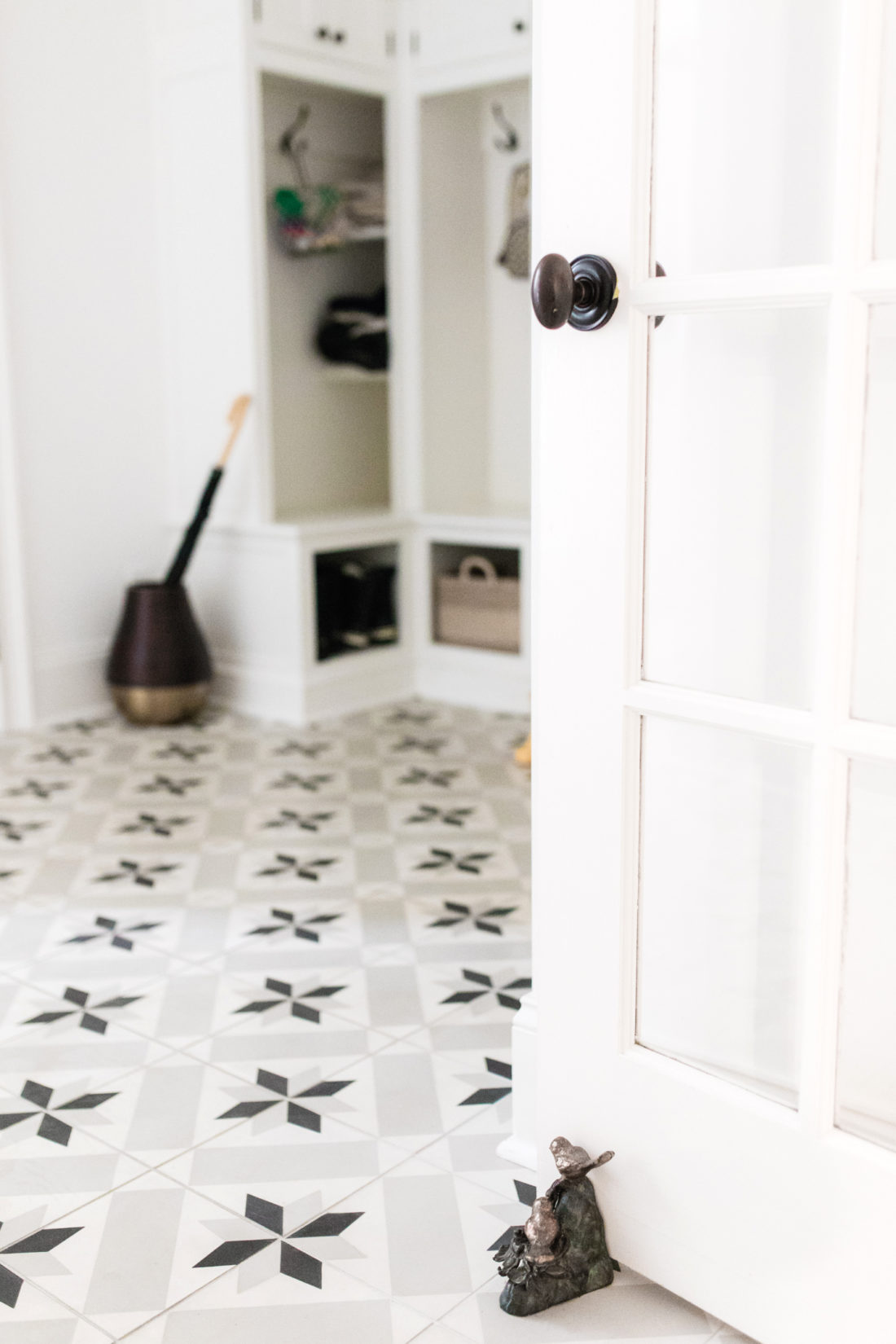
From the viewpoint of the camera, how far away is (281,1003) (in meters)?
2.20

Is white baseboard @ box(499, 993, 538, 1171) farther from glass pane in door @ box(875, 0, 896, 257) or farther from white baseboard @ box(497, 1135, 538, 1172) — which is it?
glass pane in door @ box(875, 0, 896, 257)

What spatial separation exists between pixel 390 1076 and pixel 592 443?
3.48ft

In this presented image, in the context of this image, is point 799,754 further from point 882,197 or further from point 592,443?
point 882,197

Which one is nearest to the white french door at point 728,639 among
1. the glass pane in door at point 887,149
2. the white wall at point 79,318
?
the glass pane in door at point 887,149

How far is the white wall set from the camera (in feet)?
12.5

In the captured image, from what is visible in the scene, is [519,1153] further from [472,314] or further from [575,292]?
[472,314]

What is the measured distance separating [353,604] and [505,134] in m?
1.61

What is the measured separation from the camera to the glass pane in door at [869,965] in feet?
3.93

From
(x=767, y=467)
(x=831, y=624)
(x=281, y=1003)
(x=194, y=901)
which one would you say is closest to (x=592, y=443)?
(x=767, y=467)

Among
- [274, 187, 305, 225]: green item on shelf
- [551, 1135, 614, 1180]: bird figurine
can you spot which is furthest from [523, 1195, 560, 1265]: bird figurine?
[274, 187, 305, 225]: green item on shelf

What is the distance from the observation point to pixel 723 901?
53.5 inches

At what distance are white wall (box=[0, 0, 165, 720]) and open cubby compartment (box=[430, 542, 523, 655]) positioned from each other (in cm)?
94

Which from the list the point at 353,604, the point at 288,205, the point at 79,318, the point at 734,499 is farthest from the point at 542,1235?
the point at 288,205

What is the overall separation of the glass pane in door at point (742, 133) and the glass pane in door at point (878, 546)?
113mm
